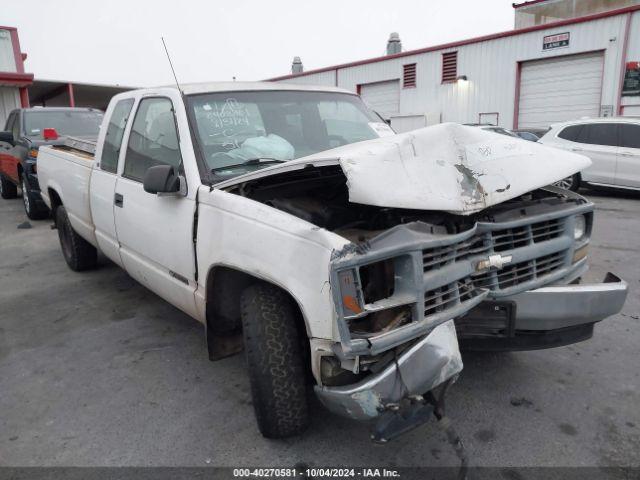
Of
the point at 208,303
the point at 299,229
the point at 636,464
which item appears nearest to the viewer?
the point at 299,229

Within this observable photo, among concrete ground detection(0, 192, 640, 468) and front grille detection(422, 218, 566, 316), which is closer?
front grille detection(422, 218, 566, 316)

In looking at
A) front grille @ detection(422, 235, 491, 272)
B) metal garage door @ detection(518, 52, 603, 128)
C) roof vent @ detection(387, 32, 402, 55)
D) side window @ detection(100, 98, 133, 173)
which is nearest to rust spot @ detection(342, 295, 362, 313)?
front grille @ detection(422, 235, 491, 272)

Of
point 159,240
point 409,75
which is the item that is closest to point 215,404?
point 159,240

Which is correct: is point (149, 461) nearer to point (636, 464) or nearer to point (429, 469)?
point (429, 469)

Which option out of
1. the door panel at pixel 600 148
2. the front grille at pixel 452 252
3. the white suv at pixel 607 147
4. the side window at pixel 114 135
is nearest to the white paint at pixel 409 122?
the white suv at pixel 607 147

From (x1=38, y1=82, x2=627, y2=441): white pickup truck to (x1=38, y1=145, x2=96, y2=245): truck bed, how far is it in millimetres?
1257

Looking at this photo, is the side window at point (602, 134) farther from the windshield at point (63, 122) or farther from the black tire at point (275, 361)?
the black tire at point (275, 361)

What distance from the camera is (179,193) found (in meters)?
2.89

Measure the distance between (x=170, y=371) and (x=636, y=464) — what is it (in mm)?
2648

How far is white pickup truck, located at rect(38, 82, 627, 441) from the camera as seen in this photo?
6.58 ft

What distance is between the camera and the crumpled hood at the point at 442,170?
6.89 ft

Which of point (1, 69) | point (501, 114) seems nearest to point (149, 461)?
point (1, 69)

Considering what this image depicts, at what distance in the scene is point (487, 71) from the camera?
18969mm

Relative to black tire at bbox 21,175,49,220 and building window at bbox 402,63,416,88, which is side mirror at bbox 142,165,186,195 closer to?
black tire at bbox 21,175,49,220
